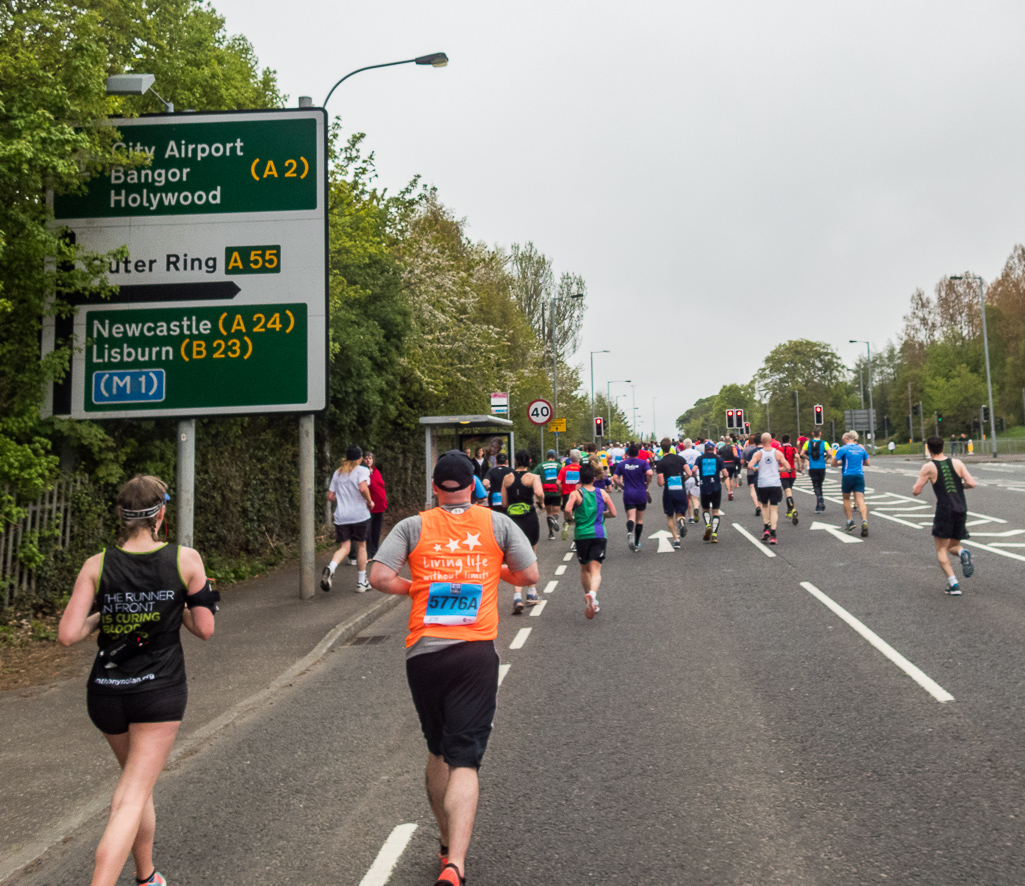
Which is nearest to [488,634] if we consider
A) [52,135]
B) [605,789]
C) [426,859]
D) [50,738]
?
[426,859]

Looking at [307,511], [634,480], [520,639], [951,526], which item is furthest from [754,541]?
[520,639]

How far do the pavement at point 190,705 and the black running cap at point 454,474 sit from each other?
2540mm

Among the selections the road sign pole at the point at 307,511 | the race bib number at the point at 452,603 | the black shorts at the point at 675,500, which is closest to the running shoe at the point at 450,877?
the race bib number at the point at 452,603

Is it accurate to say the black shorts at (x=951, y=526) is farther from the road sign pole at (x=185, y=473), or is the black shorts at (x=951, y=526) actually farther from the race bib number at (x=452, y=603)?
the road sign pole at (x=185, y=473)

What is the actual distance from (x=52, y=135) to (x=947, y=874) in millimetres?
8561

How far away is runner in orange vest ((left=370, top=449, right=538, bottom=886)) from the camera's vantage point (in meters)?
3.56

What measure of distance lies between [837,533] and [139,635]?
15.6m

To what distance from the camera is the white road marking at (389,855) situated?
3.67 m

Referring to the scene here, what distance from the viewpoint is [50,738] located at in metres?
5.95

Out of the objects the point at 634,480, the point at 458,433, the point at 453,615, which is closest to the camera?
the point at 453,615

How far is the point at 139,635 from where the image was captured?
3.53 metres

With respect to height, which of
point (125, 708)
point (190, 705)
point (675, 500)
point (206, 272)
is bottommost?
point (190, 705)

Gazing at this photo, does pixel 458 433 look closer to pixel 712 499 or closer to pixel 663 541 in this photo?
pixel 663 541

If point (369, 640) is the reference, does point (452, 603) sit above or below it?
above
